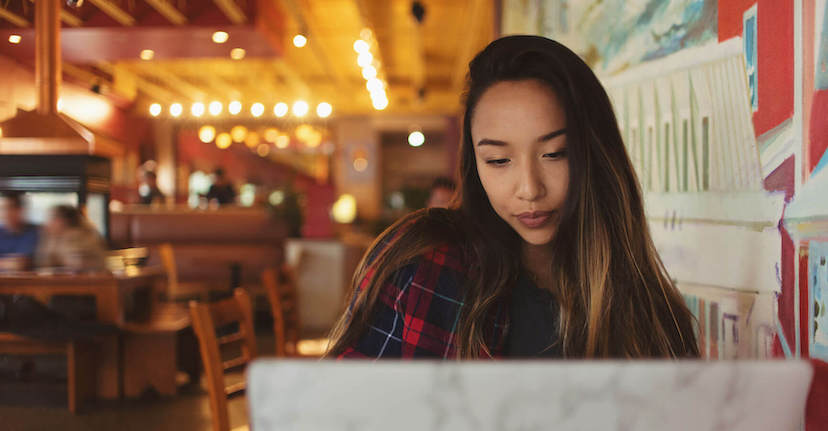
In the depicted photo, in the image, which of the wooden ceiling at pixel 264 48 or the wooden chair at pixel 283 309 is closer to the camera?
the wooden ceiling at pixel 264 48

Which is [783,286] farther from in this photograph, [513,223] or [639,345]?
[513,223]

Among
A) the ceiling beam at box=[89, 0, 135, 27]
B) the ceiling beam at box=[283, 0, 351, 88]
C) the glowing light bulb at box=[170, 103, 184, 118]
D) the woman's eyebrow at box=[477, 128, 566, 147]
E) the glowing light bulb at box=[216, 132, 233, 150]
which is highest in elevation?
the ceiling beam at box=[283, 0, 351, 88]

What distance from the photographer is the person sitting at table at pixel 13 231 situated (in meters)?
0.83

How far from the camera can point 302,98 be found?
499 inches

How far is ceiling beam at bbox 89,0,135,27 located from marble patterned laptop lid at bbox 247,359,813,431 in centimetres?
83

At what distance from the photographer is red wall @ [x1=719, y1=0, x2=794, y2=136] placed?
938 mm

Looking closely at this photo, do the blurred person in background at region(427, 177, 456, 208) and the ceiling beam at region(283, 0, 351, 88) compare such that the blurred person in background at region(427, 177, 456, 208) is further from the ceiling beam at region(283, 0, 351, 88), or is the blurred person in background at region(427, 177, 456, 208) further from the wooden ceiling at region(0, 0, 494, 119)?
the ceiling beam at region(283, 0, 351, 88)

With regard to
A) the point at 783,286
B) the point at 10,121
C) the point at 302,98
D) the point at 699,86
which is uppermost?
the point at 302,98

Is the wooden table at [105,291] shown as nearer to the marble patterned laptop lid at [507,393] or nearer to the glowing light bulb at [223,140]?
the marble patterned laptop lid at [507,393]

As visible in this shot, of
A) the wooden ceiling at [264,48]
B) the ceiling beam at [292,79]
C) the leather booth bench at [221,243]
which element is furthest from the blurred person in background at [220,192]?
the ceiling beam at [292,79]

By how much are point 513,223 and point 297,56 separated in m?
9.11

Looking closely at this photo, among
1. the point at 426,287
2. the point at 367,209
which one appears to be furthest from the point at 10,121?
the point at 367,209

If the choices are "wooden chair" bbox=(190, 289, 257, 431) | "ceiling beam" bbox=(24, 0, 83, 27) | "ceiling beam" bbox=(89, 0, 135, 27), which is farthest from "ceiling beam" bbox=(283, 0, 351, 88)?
"ceiling beam" bbox=(24, 0, 83, 27)

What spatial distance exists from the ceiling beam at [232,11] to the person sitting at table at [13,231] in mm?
3234
